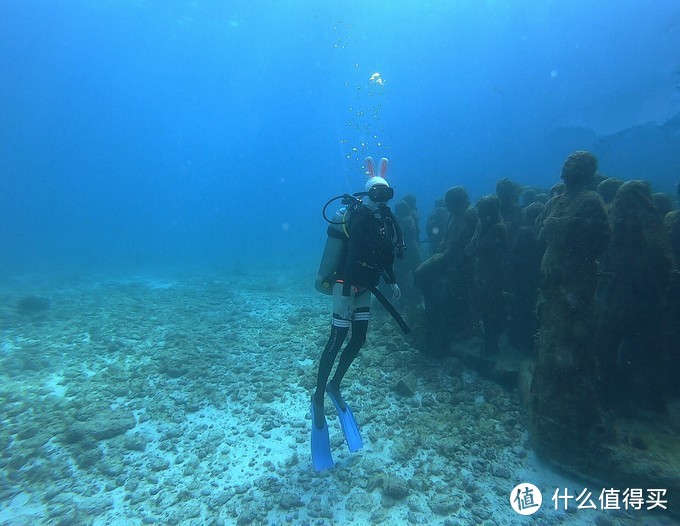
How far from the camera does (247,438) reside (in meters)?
5.63

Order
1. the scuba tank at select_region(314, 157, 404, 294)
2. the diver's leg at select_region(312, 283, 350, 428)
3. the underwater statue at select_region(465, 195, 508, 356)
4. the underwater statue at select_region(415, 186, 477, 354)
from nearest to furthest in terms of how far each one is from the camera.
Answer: the scuba tank at select_region(314, 157, 404, 294), the diver's leg at select_region(312, 283, 350, 428), the underwater statue at select_region(465, 195, 508, 356), the underwater statue at select_region(415, 186, 477, 354)

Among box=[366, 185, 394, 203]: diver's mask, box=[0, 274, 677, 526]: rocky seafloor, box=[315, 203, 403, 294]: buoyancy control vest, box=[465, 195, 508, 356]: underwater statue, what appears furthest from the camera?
box=[465, 195, 508, 356]: underwater statue

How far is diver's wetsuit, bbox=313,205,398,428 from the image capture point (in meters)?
4.57

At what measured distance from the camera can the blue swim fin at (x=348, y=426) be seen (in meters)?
4.93

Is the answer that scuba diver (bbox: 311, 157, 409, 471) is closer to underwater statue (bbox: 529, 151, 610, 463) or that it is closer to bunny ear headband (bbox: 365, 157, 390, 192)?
bunny ear headband (bbox: 365, 157, 390, 192)

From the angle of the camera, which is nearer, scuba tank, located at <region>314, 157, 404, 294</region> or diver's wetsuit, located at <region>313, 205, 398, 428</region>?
diver's wetsuit, located at <region>313, 205, 398, 428</region>

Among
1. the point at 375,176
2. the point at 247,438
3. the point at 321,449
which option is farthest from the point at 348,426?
the point at 375,176

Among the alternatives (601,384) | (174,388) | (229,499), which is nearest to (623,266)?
(601,384)

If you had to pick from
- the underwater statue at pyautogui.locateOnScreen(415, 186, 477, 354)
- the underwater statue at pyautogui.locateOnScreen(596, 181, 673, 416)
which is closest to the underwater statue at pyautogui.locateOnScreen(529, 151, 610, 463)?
the underwater statue at pyautogui.locateOnScreen(596, 181, 673, 416)

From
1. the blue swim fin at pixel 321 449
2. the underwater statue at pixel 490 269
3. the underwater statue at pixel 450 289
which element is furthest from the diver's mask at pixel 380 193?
the blue swim fin at pixel 321 449

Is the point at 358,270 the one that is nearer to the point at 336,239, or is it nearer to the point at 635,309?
the point at 336,239

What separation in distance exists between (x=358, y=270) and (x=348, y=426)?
8.52 feet

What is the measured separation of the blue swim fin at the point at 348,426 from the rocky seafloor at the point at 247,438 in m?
0.30

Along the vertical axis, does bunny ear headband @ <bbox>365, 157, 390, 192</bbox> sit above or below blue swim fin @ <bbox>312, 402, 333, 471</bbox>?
above
